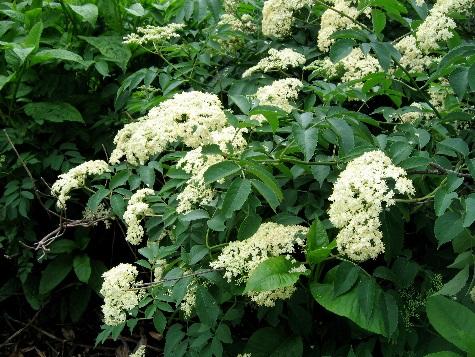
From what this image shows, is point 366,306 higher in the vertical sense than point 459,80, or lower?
lower

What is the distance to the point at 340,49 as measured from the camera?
200cm

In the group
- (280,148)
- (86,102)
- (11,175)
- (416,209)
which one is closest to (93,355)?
(11,175)

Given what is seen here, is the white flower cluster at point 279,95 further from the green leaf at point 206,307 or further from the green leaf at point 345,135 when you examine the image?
the green leaf at point 206,307

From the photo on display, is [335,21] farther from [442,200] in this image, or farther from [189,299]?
[189,299]

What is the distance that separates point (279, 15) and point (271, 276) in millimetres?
1609

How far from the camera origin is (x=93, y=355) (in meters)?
3.29

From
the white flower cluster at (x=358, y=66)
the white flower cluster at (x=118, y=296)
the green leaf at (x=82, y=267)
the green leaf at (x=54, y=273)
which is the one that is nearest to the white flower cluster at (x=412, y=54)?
the white flower cluster at (x=358, y=66)

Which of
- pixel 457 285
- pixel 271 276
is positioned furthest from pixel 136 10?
pixel 457 285

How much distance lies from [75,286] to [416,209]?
222cm

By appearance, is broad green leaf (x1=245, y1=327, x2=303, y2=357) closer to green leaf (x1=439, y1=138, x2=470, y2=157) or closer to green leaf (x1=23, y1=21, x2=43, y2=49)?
green leaf (x1=439, y1=138, x2=470, y2=157)

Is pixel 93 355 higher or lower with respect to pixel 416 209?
lower

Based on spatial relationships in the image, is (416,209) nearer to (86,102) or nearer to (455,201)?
(455,201)

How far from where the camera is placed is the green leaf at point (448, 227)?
5.34 feet

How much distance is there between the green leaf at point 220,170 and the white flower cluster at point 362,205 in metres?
0.32
